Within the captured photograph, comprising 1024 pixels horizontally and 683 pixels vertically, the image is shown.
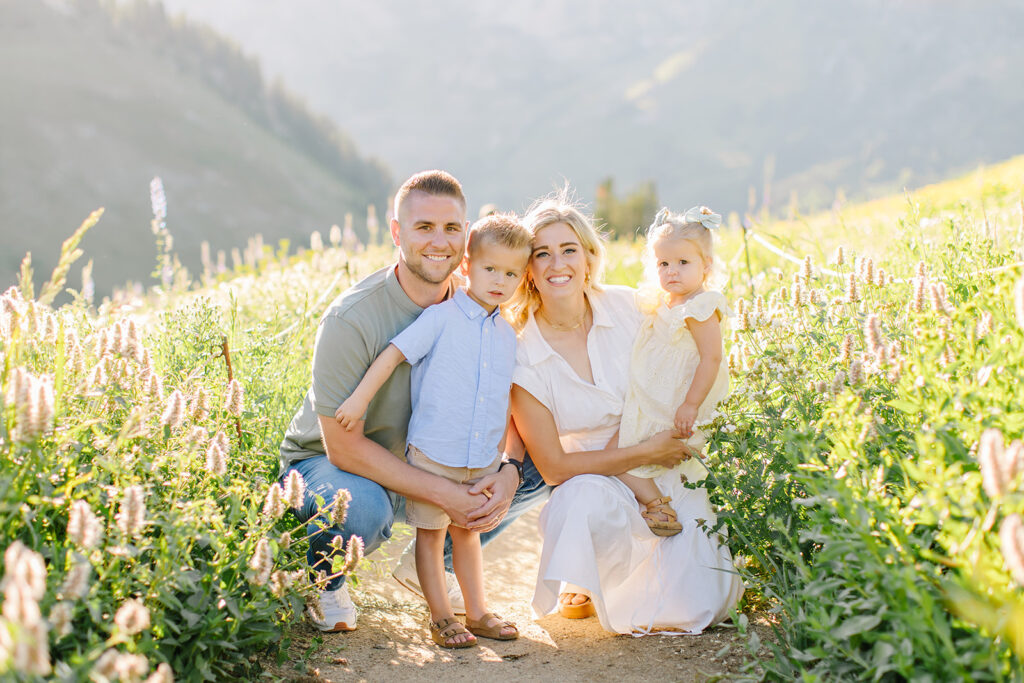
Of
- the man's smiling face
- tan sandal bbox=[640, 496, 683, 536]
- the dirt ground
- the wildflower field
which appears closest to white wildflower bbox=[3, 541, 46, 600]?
the wildflower field

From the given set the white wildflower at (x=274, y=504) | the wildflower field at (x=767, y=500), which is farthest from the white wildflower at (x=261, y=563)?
the white wildflower at (x=274, y=504)

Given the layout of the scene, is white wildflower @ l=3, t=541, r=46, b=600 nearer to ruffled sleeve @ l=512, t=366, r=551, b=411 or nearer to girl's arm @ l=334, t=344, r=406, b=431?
girl's arm @ l=334, t=344, r=406, b=431

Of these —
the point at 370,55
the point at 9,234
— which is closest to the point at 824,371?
the point at 9,234

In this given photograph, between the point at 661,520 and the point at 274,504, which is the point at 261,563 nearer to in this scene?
the point at 274,504

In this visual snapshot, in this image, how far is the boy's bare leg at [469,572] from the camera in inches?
131

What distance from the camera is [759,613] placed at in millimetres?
3258

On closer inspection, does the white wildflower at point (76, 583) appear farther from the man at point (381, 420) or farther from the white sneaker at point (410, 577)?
the white sneaker at point (410, 577)

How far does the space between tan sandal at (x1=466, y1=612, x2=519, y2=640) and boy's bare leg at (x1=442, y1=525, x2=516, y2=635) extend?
0.02 m

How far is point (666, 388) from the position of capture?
11.8 feet

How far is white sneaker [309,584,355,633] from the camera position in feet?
10.4

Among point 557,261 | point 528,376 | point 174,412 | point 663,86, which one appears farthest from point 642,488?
point 663,86

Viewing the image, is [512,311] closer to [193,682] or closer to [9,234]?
[193,682]

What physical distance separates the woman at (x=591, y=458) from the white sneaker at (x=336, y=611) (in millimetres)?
714

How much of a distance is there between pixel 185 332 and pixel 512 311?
1490 millimetres
